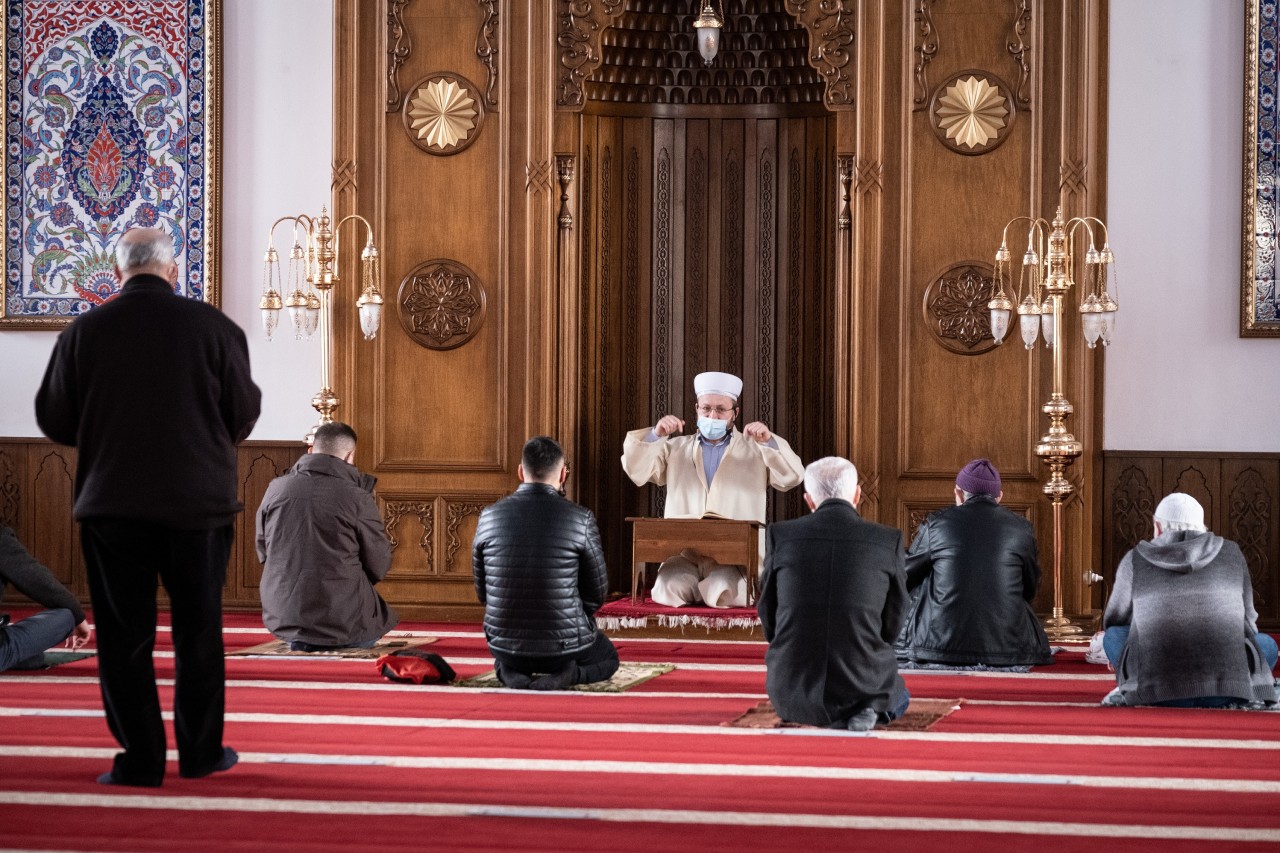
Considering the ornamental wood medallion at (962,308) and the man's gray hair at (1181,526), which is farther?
the ornamental wood medallion at (962,308)

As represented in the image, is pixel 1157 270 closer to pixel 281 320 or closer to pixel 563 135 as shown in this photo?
pixel 563 135

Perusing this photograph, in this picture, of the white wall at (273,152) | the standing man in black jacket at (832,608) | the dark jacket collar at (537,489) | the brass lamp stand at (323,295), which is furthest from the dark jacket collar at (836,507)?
the white wall at (273,152)

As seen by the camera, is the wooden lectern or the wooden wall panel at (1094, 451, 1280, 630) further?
the wooden wall panel at (1094, 451, 1280, 630)

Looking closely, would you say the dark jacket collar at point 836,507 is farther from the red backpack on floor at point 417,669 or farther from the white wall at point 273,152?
the white wall at point 273,152

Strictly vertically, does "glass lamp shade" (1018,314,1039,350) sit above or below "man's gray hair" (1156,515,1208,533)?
above

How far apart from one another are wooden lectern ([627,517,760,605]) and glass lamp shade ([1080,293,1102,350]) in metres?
1.62

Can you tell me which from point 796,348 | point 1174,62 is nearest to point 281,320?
point 796,348

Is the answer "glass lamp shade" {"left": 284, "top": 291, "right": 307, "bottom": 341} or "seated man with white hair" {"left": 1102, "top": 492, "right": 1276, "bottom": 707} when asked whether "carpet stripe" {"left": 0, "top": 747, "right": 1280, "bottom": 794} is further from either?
"glass lamp shade" {"left": 284, "top": 291, "right": 307, "bottom": 341}

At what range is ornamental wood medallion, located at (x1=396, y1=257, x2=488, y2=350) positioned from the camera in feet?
24.6

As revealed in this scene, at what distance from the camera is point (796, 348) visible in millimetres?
8344

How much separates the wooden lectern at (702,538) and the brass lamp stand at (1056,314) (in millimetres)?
1329

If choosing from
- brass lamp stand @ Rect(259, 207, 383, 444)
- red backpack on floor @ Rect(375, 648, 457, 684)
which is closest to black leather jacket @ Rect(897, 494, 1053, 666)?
red backpack on floor @ Rect(375, 648, 457, 684)

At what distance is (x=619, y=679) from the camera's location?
17.7ft

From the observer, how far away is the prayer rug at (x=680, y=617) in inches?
267
